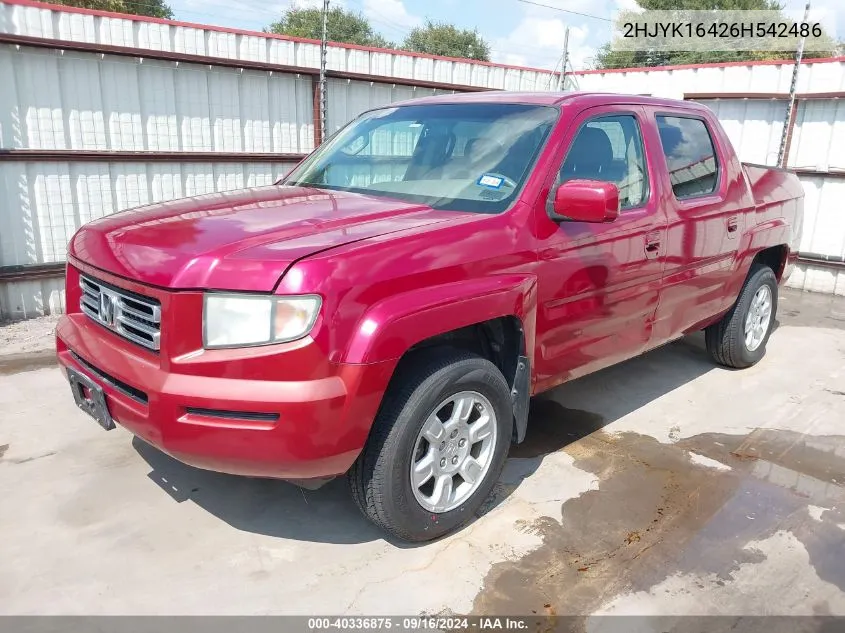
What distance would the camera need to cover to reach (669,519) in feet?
10.6

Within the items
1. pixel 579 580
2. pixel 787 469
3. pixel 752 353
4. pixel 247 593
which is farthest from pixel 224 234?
pixel 752 353

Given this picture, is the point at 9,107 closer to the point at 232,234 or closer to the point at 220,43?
the point at 220,43

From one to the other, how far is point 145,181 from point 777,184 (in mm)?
5708

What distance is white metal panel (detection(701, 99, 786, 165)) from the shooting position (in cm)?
867

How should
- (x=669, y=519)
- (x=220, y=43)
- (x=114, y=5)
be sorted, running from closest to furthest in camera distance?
(x=669, y=519) < (x=220, y=43) < (x=114, y=5)

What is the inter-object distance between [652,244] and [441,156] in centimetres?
128

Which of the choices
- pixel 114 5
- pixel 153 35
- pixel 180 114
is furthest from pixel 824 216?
pixel 114 5

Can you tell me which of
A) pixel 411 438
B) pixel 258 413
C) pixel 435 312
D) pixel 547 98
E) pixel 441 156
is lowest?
pixel 411 438

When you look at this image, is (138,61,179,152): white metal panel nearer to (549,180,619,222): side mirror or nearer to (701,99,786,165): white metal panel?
(549,180,619,222): side mirror

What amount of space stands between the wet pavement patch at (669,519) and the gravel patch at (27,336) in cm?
427

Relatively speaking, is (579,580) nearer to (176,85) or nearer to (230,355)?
(230,355)

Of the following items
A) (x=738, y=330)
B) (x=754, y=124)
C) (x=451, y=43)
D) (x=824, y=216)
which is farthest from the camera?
(x=451, y=43)

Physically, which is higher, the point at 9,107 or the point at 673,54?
the point at 673,54

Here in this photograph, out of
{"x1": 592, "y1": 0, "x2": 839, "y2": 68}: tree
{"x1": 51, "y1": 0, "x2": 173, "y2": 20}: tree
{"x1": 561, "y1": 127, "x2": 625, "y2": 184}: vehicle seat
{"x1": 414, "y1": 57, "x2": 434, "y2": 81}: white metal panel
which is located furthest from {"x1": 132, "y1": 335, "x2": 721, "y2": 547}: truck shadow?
{"x1": 592, "y1": 0, "x2": 839, "y2": 68}: tree
